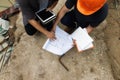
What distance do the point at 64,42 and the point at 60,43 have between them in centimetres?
4

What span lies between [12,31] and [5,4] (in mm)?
691

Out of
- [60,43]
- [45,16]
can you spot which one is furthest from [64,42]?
[45,16]

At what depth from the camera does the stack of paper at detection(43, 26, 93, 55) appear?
2518 millimetres

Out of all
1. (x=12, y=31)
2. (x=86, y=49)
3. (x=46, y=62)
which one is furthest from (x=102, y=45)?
(x=12, y=31)

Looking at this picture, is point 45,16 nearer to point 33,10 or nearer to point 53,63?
point 33,10

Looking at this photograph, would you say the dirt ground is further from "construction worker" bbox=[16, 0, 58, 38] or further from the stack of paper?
"construction worker" bbox=[16, 0, 58, 38]

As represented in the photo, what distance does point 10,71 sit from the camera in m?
2.71

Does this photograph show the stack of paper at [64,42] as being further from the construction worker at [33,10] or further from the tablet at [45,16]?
the tablet at [45,16]

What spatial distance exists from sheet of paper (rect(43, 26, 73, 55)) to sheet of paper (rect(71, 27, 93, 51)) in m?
0.08

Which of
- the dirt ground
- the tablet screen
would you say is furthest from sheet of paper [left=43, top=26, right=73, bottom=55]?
the tablet screen

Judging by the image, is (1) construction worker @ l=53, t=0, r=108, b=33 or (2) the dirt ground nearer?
(1) construction worker @ l=53, t=0, r=108, b=33

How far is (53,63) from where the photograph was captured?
267 centimetres

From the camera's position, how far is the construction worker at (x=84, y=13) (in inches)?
87.5

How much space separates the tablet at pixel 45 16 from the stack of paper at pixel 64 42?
202 millimetres
